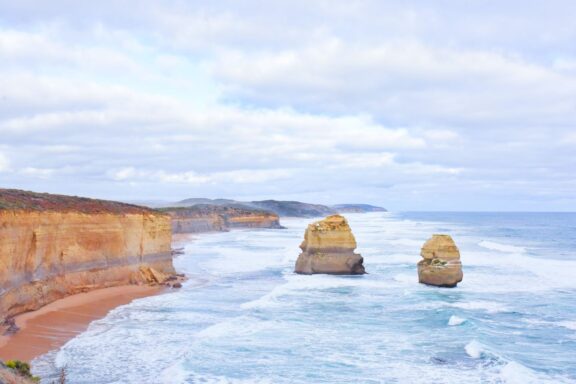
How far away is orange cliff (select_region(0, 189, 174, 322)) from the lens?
22.8m

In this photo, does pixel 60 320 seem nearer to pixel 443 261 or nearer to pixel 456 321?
pixel 456 321

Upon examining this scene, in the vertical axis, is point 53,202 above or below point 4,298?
above

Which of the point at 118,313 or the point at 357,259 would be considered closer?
the point at 118,313

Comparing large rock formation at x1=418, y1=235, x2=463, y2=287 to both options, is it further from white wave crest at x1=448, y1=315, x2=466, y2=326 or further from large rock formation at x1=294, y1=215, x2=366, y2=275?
white wave crest at x1=448, y1=315, x2=466, y2=326

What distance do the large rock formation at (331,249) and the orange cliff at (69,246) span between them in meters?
8.59

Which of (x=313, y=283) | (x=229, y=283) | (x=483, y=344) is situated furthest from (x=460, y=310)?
(x=229, y=283)

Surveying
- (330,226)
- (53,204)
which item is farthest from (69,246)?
(330,226)

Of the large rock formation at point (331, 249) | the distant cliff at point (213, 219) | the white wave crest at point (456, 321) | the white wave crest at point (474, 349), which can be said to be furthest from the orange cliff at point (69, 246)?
the distant cliff at point (213, 219)

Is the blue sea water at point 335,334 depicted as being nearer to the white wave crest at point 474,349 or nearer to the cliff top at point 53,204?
the white wave crest at point 474,349

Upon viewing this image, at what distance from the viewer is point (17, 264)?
2309 centimetres

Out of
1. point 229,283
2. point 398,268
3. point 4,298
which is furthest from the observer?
point 398,268

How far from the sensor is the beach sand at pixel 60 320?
18.2 metres

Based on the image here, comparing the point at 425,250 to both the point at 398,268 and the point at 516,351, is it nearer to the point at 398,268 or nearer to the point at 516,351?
the point at 398,268

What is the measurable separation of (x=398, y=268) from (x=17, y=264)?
25239 mm
